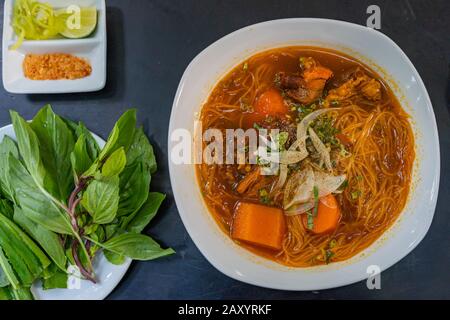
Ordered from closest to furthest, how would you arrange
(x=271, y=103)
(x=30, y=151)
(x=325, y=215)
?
(x=30, y=151) → (x=325, y=215) → (x=271, y=103)

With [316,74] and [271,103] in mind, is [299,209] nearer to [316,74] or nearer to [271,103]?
[271,103]

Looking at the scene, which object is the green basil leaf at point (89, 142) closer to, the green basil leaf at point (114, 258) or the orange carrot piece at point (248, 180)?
the green basil leaf at point (114, 258)

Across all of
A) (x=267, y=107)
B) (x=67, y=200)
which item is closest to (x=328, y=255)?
(x=267, y=107)

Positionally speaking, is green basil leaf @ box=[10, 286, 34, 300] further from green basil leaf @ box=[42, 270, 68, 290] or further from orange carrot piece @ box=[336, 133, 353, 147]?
orange carrot piece @ box=[336, 133, 353, 147]

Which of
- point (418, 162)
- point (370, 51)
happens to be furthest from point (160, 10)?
point (418, 162)

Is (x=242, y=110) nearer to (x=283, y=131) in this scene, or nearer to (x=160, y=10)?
(x=283, y=131)

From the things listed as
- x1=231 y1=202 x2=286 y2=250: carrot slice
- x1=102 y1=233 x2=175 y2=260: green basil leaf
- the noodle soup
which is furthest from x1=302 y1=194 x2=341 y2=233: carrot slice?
x1=102 y1=233 x2=175 y2=260: green basil leaf

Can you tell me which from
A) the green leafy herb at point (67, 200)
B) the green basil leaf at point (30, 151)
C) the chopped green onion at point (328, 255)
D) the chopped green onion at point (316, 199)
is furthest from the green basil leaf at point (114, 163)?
the chopped green onion at point (328, 255)
